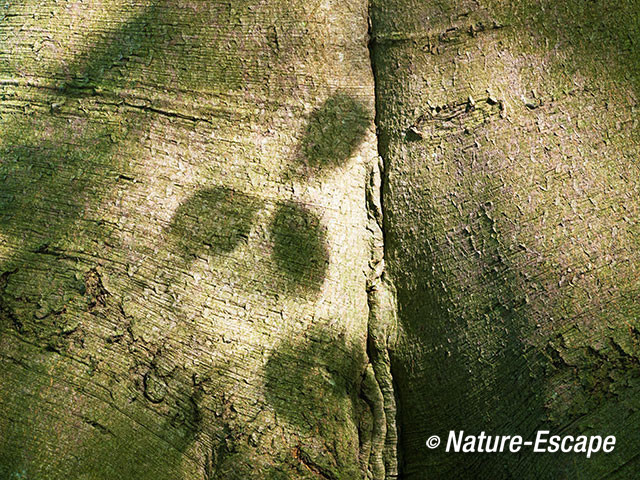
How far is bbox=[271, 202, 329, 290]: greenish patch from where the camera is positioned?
6.14 feet

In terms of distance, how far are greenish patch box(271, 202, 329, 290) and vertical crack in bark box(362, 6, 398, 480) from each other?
0.20m

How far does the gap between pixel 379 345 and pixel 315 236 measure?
17.6 inches

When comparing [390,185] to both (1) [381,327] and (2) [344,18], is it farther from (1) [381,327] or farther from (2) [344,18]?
(2) [344,18]

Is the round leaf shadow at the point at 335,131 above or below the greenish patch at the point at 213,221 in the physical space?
above

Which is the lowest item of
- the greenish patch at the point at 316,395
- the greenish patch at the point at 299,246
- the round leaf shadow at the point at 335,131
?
the greenish patch at the point at 316,395

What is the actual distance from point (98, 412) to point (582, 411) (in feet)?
4.92

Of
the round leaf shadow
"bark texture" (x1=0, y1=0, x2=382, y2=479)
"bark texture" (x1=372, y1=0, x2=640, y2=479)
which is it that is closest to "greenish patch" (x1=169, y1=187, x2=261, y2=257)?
"bark texture" (x1=0, y1=0, x2=382, y2=479)

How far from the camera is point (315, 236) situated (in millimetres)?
1908

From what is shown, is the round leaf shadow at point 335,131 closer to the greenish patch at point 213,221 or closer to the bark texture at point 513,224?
the bark texture at point 513,224

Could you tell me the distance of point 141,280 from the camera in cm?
181

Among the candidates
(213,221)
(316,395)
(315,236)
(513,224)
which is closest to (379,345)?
(316,395)

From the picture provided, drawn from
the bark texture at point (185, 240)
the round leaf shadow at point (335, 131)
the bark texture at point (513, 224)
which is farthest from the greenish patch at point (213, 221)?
the bark texture at point (513, 224)

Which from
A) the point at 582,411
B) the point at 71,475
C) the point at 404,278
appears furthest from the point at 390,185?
the point at 71,475

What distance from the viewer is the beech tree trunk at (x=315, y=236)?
1.73 m
